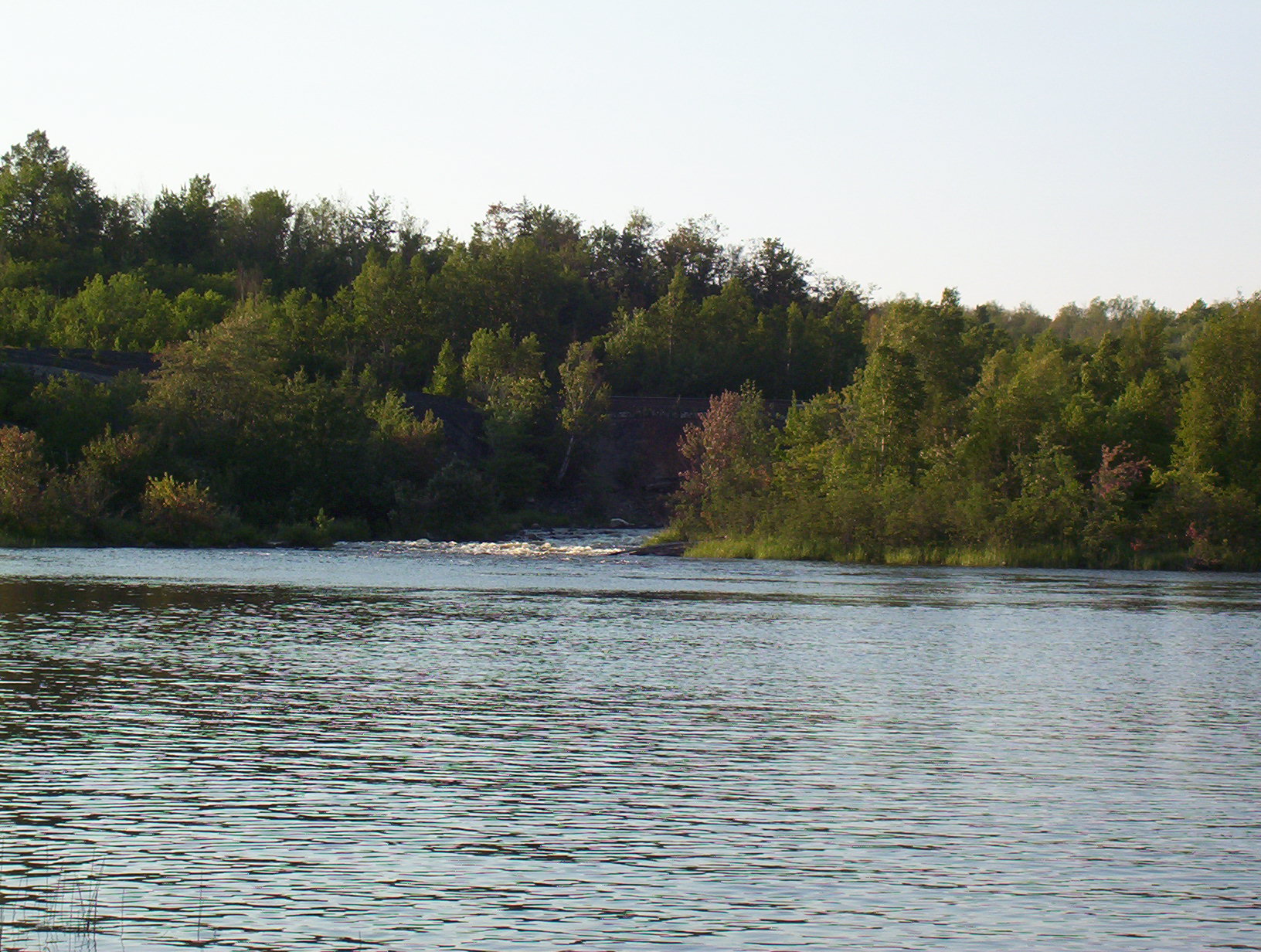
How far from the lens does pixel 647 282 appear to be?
178 meters

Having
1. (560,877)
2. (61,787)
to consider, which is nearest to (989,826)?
(560,877)

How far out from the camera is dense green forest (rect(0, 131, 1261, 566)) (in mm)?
78125

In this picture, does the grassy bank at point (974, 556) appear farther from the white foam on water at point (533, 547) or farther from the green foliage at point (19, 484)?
the green foliage at point (19, 484)

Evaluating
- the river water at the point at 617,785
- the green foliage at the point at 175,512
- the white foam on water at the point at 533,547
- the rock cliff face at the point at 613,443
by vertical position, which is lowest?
the river water at the point at 617,785

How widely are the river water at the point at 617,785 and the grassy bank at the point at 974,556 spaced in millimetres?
37197

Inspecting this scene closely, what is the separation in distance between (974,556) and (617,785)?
63.1m

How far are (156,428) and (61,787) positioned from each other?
75.3 m

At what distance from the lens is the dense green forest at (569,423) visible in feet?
256

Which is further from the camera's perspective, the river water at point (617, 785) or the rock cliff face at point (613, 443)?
the rock cliff face at point (613, 443)

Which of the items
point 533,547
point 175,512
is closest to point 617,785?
point 533,547

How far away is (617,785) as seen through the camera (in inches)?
695

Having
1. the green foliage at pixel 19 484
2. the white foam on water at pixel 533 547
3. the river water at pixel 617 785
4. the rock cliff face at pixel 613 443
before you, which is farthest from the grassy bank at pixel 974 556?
the river water at pixel 617 785

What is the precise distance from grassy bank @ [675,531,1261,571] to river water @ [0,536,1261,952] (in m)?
37.2

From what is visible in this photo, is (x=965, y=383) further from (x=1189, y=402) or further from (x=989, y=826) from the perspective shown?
(x=989, y=826)
